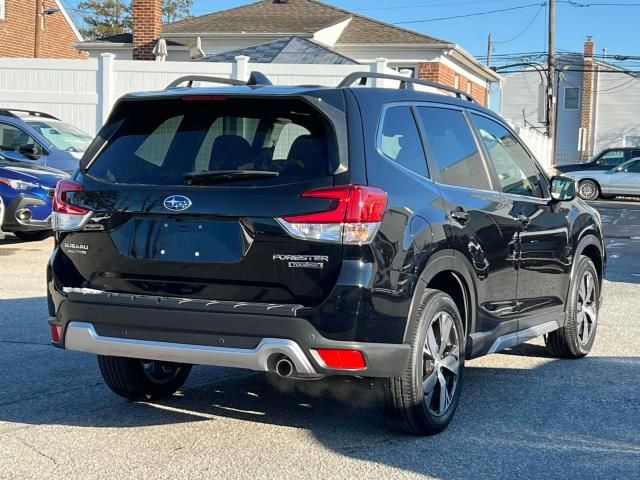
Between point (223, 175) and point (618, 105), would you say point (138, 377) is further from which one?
point (618, 105)

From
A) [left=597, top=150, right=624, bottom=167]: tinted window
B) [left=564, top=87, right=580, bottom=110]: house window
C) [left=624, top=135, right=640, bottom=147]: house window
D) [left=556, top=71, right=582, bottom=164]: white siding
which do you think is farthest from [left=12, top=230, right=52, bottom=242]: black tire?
[left=564, top=87, right=580, bottom=110]: house window

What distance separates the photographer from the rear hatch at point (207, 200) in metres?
4.40

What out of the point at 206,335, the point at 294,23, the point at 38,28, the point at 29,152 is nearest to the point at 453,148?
the point at 206,335

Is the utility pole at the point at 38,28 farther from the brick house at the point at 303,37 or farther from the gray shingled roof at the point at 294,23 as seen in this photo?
the gray shingled roof at the point at 294,23

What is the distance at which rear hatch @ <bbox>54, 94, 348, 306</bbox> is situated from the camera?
14.4ft

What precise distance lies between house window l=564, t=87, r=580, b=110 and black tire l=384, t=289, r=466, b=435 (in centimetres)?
4971

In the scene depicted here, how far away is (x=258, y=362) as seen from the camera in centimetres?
438

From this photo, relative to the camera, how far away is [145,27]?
24969 millimetres

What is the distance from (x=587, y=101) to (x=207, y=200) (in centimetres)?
5036

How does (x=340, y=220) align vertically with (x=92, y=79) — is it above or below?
below

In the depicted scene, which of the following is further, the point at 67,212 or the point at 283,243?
the point at 67,212

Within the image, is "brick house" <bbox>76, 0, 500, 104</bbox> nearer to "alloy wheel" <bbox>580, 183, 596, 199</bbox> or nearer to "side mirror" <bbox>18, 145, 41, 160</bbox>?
"alloy wheel" <bbox>580, 183, 596, 199</bbox>

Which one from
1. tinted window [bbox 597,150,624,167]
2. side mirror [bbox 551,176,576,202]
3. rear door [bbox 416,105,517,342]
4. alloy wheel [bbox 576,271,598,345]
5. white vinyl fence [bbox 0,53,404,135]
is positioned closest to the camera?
rear door [bbox 416,105,517,342]

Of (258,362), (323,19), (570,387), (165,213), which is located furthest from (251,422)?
(323,19)
